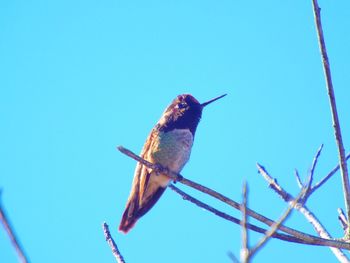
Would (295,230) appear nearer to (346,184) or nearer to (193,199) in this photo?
(346,184)

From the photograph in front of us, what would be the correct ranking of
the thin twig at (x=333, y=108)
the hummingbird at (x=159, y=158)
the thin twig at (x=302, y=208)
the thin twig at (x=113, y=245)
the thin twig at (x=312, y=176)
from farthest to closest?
the hummingbird at (x=159, y=158) < the thin twig at (x=302, y=208) < the thin twig at (x=312, y=176) < the thin twig at (x=113, y=245) < the thin twig at (x=333, y=108)

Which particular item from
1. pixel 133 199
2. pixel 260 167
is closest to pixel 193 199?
pixel 260 167

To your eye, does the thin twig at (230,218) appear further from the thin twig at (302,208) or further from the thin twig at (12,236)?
the thin twig at (12,236)

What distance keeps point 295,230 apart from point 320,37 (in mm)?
1161

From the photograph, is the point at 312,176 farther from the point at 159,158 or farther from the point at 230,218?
the point at 159,158

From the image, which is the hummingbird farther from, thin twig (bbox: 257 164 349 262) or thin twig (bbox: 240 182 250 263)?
thin twig (bbox: 240 182 250 263)

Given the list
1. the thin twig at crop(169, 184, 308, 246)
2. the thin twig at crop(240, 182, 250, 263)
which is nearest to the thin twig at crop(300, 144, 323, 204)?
the thin twig at crop(169, 184, 308, 246)

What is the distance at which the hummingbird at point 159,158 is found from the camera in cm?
617

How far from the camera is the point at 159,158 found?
20.6ft

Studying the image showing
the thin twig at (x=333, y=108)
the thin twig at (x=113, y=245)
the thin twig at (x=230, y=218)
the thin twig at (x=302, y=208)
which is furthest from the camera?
the thin twig at (x=302, y=208)

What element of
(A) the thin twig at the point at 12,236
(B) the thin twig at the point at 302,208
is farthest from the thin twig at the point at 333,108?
(A) the thin twig at the point at 12,236

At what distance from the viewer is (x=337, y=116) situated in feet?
9.86

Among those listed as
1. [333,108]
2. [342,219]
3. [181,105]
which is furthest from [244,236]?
[181,105]

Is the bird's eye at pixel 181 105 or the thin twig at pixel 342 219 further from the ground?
the bird's eye at pixel 181 105
